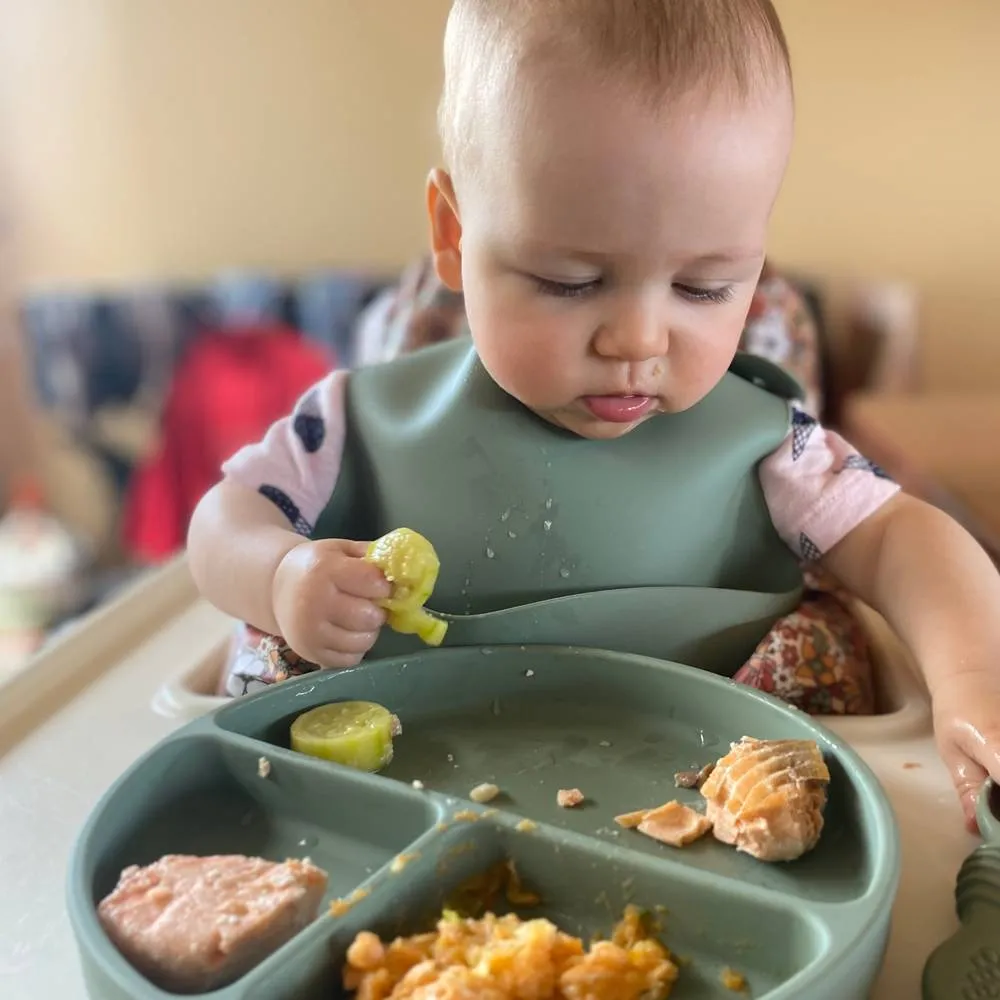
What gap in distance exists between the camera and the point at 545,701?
2.39ft

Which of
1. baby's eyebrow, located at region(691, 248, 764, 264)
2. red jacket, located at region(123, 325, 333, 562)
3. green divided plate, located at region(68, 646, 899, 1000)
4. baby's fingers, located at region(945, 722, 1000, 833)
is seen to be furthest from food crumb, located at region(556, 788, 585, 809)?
red jacket, located at region(123, 325, 333, 562)

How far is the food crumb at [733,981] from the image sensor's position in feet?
1.59

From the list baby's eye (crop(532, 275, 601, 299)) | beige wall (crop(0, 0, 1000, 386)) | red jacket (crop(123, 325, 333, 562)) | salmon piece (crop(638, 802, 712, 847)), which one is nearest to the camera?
salmon piece (crop(638, 802, 712, 847))

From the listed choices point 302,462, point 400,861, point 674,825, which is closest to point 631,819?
point 674,825

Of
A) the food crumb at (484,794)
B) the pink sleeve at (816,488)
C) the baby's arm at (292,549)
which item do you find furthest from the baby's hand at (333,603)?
the pink sleeve at (816,488)

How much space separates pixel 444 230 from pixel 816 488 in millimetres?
349

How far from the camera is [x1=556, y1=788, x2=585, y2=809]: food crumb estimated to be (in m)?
0.61

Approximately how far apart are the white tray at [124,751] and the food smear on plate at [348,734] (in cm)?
14

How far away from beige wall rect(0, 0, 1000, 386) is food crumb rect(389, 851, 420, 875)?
225 centimetres

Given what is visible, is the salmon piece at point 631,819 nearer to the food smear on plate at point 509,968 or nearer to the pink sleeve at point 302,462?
the food smear on plate at point 509,968

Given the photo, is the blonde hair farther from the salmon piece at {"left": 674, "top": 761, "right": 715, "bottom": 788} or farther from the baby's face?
the salmon piece at {"left": 674, "top": 761, "right": 715, "bottom": 788}

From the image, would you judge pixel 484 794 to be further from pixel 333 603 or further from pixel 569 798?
pixel 333 603

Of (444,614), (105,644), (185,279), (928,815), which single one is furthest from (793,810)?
(185,279)

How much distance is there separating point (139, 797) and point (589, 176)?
0.44m
